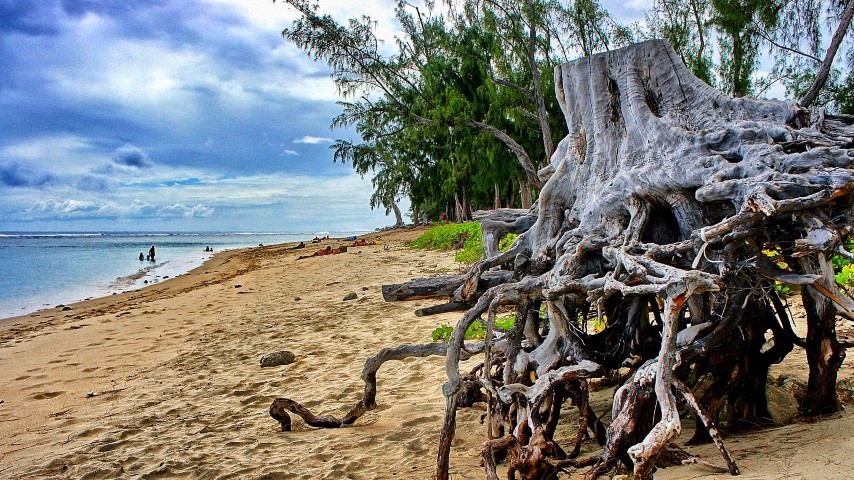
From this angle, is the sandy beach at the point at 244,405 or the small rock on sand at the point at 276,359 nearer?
the sandy beach at the point at 244,405

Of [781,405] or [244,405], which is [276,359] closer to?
[244,405]

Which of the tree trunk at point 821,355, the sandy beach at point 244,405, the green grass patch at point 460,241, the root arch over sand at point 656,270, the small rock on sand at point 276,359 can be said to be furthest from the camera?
the green grass patch at point 460,241

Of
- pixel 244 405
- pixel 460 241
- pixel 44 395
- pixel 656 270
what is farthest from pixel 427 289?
pixel 460 241

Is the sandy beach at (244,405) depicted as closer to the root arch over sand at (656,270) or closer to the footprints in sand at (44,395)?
the footprints in sand at (44,395)

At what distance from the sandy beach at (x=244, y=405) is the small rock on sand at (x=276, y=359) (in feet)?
0.42

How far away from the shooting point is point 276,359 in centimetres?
720

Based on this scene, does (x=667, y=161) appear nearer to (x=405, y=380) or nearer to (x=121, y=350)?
(x=405, y=380)

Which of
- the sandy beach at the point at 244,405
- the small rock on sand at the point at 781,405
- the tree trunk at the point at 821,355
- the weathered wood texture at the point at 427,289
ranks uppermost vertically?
the weathered wood texture at the point at 427,289

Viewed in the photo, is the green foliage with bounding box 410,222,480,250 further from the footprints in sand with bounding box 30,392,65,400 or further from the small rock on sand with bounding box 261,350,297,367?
the footprints in sand with bounding box 30,392,65,400

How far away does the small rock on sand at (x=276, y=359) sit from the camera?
7.16m

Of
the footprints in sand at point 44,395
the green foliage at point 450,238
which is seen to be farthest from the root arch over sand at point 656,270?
the green foliage at point 450,238

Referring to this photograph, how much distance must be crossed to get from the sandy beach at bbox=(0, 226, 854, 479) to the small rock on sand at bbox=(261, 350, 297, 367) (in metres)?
0.13

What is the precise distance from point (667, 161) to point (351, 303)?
342 inches

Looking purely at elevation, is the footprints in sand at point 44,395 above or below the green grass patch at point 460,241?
below
